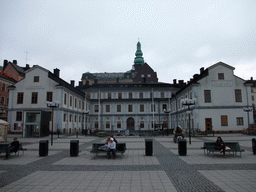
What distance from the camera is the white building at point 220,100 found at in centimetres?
3653

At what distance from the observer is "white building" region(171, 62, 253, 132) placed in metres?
36.5

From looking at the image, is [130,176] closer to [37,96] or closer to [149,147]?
[149,147]

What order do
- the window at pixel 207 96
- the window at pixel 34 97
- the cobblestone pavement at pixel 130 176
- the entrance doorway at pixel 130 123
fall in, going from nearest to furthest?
the cobblestone pavement at pixel 130 176 → the window at pixel 207 96 → the window at pixel 34 97 → the entrance doorway at pixel 130 123

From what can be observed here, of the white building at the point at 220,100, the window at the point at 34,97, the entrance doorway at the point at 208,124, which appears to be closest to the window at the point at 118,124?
the window at the point at 34,97

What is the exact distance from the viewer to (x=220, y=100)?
123ft

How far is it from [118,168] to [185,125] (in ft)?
113

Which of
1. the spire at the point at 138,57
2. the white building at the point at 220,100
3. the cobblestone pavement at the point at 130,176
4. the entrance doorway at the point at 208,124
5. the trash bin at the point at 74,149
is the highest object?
the spire at the point at 138,57

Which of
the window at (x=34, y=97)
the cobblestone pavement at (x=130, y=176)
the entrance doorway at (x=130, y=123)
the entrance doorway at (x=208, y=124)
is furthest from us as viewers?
the entrance doorway at (x=130, y=123)

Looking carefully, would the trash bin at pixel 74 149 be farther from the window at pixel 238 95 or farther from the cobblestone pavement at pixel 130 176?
the window at pixel 238 95

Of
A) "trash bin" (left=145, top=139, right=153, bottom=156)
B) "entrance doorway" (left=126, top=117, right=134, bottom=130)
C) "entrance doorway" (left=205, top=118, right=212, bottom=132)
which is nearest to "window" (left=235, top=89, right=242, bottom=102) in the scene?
"entrance doorway" (left=205, top=118, right=212, bottom=132)

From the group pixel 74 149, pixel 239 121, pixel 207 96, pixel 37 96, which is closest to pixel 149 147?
pixel 74 149

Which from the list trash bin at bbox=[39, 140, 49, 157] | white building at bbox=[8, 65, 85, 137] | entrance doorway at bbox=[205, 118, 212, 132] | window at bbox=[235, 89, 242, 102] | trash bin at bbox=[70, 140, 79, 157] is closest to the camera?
trash bin at bbox=[70, 140, 79, 157]

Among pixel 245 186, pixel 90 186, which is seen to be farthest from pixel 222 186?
pixel 90 186

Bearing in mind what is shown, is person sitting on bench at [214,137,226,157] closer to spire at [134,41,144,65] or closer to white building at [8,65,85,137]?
white building at [8,65,85,137]
